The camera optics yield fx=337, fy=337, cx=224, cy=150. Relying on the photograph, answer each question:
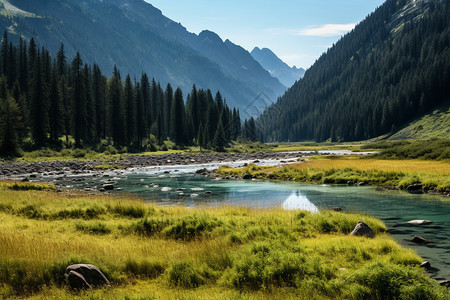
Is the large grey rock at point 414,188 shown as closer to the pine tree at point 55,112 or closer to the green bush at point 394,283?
the green bush at point 394,283

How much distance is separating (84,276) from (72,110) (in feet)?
246

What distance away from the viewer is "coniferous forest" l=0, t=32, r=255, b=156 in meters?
67.7

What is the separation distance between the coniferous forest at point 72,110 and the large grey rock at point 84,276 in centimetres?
5811

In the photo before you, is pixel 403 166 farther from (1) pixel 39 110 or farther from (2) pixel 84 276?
(1) pixel 39 110

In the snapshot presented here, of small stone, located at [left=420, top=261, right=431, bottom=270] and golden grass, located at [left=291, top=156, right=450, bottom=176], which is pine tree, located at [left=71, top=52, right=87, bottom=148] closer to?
golden grass, located at [left=291, top=156, right=450, bottom=176]

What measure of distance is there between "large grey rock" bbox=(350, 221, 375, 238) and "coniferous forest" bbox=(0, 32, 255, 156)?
60.1 meters

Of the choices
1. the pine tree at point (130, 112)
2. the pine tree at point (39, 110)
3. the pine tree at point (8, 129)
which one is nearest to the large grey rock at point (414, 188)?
the pine tree at point (8, 129)

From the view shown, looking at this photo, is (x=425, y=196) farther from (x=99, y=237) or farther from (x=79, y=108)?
(x=79, y=108)

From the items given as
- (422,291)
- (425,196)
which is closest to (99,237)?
(422,291)

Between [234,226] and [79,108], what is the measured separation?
71597mm

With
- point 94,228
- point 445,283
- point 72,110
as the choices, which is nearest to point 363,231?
point 445,283

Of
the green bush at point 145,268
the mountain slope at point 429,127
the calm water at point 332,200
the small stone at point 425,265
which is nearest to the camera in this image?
the green bush at point 145,268

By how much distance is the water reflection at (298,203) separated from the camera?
22.0 m

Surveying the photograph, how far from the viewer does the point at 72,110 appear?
250ft
